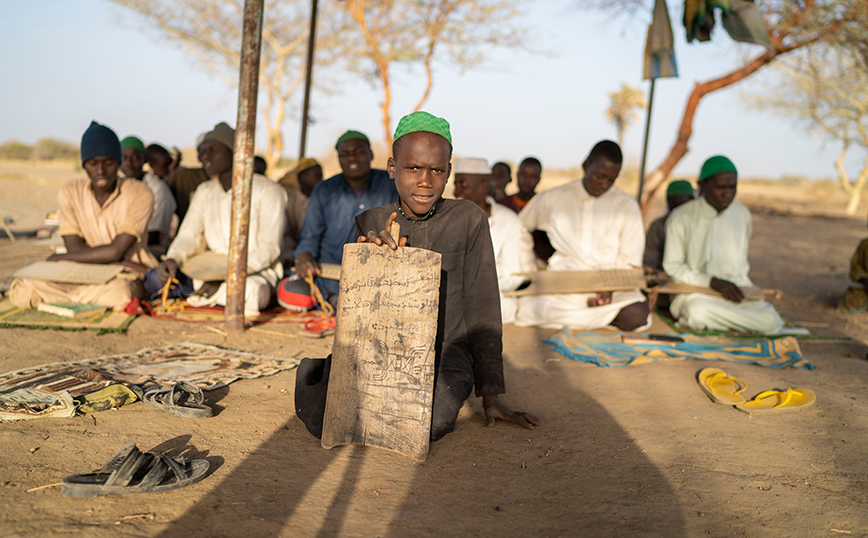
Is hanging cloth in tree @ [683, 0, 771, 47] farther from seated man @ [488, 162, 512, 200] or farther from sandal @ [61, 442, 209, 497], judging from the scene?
sandal @ [61, 442, 209, 497]

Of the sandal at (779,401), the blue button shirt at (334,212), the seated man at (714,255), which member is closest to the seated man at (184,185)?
the blue button shirt at (334,212)

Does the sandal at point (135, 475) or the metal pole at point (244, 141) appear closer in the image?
the sandal at point (135, 475)

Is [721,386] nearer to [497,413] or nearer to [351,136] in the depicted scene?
[497,413]

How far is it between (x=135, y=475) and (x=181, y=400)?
0.78m

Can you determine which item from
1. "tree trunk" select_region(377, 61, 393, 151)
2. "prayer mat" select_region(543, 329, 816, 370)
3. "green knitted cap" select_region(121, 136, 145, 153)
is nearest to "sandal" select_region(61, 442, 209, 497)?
"prayer mat" select_region(543, 329, 816, 370)

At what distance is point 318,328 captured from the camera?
4.92m

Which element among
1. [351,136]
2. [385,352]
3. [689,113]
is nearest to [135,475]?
[385,352]

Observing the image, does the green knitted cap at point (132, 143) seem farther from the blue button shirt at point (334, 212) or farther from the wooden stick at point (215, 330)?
the wooden stick at point (215, 330)

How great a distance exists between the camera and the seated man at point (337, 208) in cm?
549

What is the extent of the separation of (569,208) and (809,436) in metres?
3.21

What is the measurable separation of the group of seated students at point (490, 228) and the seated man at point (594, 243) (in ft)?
0.04

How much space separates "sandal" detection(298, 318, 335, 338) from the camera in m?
4.68

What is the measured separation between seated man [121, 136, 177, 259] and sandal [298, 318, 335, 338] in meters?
2.02

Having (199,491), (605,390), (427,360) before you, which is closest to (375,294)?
(427,360)
